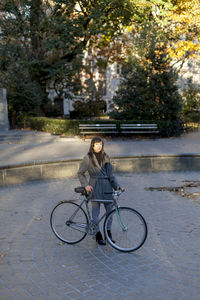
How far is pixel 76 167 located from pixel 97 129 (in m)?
8.02

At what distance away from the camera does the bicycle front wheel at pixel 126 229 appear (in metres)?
→ 5.17

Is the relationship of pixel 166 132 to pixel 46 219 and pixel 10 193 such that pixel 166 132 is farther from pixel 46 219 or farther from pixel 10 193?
pixel 46 219

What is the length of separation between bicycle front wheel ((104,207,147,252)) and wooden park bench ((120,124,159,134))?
12586 millimetres

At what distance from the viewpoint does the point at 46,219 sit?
6.79m

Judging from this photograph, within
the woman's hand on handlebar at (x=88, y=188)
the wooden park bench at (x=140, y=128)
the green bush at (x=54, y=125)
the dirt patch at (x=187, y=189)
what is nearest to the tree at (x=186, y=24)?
the wooden park bench at (x=140, y=128)

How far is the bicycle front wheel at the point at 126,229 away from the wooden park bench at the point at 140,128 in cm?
1259

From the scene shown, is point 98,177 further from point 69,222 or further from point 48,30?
point 48,30

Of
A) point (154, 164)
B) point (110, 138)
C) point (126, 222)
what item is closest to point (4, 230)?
point (126, 222)

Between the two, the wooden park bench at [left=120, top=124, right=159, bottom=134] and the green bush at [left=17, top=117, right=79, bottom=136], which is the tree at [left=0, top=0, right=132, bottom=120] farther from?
the wooden park bench at [left=120, top=124, right=159, bottom=134]

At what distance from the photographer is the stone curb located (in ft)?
32.2

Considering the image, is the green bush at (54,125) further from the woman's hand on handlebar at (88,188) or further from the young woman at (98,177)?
the woman's hand on handlebar at (88,188)

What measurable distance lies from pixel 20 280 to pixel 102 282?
99 centimetres

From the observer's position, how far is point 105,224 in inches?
211

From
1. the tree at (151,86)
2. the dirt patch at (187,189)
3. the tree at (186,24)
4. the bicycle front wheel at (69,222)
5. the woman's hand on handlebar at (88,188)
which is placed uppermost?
the tree at (186,24)
